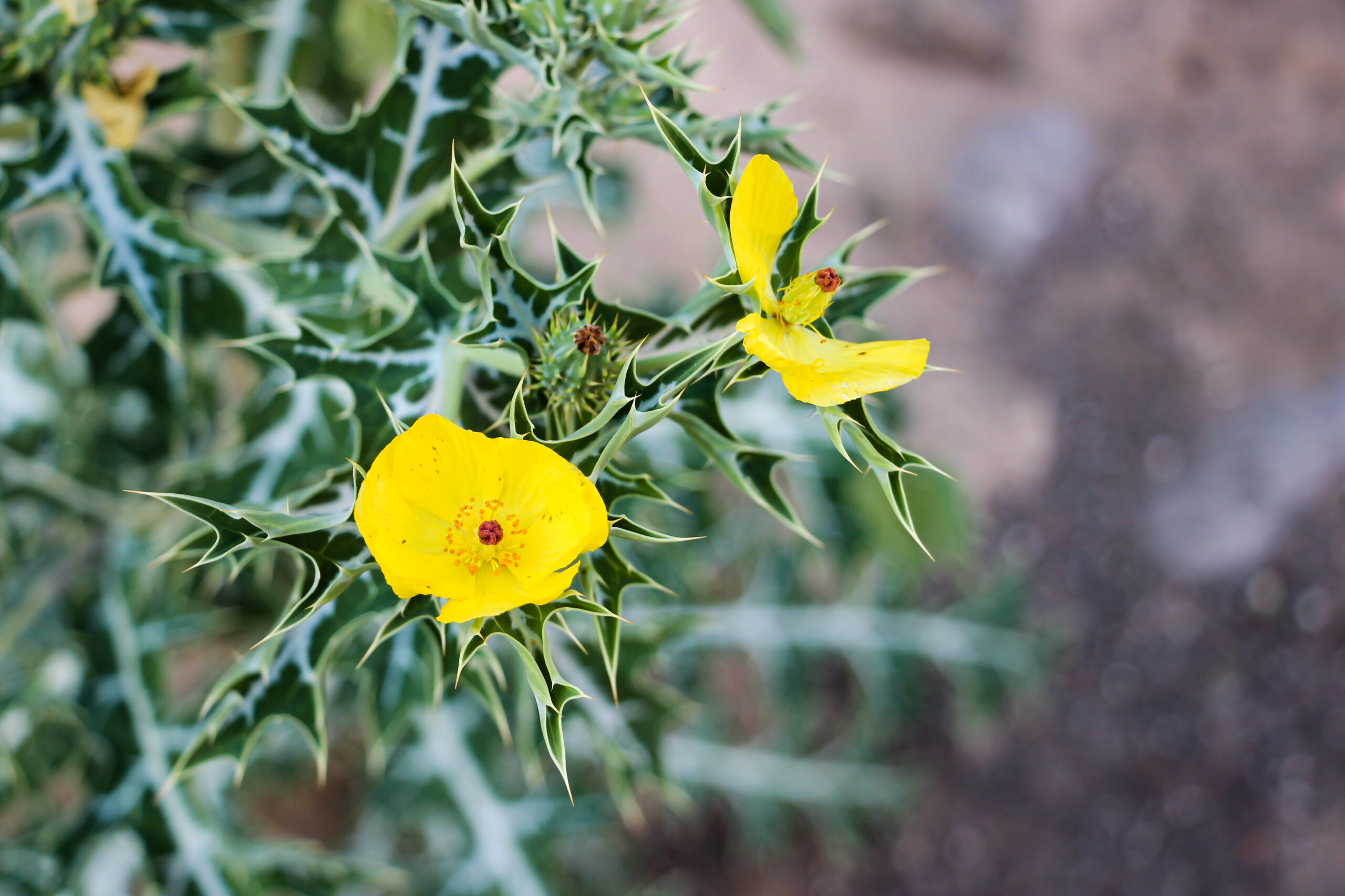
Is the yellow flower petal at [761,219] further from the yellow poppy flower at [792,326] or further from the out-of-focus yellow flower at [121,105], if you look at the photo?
the out-of-focus yellow flower at [121,105]

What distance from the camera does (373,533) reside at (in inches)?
21.8

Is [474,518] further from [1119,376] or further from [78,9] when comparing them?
[1119,376]

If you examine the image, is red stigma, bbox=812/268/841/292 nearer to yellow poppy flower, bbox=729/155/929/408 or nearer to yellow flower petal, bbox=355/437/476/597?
yellow poppy flower, bbox=729/155/929/408

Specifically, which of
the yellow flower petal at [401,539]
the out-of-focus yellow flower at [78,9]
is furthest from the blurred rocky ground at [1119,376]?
the yellow flower petal at [401,539]

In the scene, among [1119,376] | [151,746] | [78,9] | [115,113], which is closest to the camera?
[78,9]

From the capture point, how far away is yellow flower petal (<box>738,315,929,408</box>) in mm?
555

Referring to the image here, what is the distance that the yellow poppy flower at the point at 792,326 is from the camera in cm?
56

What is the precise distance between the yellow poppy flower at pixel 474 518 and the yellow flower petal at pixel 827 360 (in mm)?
144

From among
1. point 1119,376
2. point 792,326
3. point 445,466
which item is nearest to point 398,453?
point 445,466

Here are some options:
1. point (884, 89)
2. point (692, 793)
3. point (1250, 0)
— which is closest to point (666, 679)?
point (692, 793)

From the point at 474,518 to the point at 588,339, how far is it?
15 cm

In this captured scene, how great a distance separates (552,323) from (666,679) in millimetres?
1489

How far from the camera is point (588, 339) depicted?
0.62 m

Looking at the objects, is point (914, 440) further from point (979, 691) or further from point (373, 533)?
point (373, 533)
